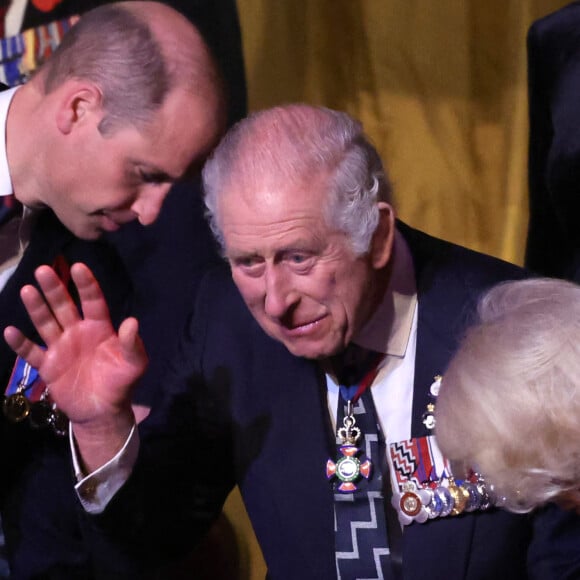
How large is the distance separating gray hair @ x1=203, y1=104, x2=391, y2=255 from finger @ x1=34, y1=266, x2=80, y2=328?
0.52 ft

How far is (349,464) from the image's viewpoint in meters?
0.96

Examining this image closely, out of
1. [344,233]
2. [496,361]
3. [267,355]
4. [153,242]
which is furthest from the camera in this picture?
[153,242]

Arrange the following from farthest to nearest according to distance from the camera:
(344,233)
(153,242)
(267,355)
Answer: (153,242), (267,355), (344,233)

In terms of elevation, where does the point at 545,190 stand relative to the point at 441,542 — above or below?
above

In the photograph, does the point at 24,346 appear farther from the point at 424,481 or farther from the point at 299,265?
Result: the point at 424,481

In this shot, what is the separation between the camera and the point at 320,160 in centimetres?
86

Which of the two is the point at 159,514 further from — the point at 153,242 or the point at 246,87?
the point at 246,87

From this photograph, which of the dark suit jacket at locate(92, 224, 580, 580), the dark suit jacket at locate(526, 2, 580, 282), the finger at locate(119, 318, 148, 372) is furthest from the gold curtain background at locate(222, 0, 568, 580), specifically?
the finger at locate(119, 318, 148, 372)

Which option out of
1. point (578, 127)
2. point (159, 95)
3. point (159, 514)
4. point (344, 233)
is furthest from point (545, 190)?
point (159, 514)

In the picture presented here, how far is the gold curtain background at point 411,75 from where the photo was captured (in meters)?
1.16

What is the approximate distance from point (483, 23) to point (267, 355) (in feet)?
1.65

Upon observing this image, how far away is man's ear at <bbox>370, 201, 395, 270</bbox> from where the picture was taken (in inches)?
35.7

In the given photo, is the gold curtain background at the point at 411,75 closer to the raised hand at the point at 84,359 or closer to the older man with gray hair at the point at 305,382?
the older man with gray hair at the point at 305,382

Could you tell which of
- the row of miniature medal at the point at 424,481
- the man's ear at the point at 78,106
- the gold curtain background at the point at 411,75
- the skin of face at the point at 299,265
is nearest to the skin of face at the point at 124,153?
the man's ear at the point at 78,106
